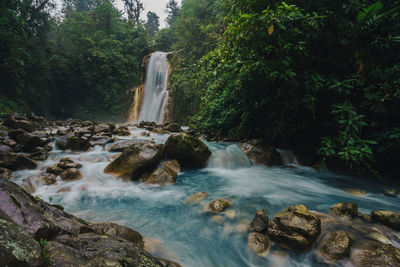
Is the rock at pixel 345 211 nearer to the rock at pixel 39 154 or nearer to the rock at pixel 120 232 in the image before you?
the rock at pixel 120 232

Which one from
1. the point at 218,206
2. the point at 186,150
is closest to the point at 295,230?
the point at 218,206

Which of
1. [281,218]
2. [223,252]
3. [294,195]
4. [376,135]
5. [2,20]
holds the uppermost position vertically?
[2,20]

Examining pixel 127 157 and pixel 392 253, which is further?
pixel 127 157

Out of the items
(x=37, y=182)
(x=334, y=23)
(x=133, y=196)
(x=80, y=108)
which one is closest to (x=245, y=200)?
(x=133, y=196)

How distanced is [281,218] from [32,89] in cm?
2199

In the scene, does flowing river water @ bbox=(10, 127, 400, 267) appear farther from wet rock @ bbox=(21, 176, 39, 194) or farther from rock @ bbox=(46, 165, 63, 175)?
rock @ bbox=(46, 165, 63, 175)

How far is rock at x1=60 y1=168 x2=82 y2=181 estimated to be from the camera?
4652mm

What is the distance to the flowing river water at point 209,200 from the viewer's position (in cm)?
245

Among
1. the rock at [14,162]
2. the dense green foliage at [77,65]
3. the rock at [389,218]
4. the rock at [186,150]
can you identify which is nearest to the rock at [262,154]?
the rock at [186,150]

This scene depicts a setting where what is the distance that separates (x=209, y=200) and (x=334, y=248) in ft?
6.83

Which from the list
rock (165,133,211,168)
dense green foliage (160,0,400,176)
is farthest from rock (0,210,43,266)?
rock (165,133,211,168)

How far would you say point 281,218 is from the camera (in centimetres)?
236

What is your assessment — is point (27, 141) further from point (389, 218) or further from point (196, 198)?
A: point (389, 218)

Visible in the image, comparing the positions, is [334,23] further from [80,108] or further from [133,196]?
[80,108]
